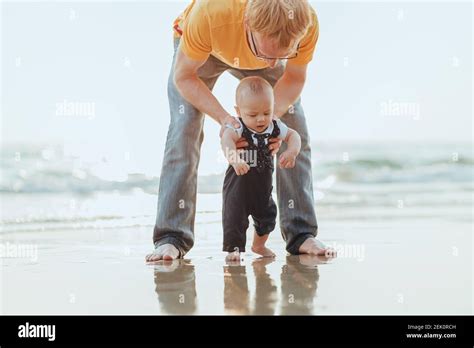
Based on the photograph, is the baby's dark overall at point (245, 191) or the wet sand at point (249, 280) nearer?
the wet sand at point (249, 280)

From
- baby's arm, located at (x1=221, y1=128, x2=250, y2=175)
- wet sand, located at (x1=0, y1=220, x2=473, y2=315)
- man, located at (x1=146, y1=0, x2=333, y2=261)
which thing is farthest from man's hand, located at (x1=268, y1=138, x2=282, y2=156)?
wet sand, located at (x1=0, y1=220, x2=473, y2=315)

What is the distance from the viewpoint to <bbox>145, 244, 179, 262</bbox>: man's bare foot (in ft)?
7.61

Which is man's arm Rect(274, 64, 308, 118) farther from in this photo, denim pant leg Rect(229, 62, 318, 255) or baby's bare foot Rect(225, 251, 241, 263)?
baby's bare foot Rect(225, 251, 241, 263)

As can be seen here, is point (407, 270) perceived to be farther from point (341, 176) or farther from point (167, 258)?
point (341, 176)

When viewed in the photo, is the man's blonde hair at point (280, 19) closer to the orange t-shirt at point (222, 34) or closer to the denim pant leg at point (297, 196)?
the orange t-shirt at point (222, 34)

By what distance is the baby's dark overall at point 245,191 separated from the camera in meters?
2.32

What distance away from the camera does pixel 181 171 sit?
2432 mm

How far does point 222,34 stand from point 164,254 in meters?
0.69

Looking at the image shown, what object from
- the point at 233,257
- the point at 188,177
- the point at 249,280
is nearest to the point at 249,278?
the point at 249,280

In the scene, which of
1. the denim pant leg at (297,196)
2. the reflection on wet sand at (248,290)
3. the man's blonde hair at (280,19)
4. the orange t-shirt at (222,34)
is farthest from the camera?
the denim pant leg at (297,196)

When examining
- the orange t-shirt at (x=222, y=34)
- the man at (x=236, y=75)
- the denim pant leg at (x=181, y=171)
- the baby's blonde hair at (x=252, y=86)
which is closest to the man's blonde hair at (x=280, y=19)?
the man at (x=236, y=75)

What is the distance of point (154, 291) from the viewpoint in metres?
1.81

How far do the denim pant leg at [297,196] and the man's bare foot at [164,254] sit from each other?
0.40 meters
